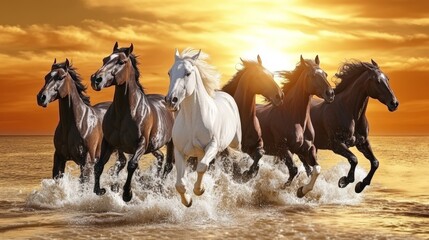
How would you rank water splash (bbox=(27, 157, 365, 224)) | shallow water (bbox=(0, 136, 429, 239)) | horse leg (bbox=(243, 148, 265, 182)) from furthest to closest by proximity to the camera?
1. horse leg (bbox=(243, 148, 265, 182))
2. water splash (bbox=(27, 157, 365, 224))
3. shallow water (bbox=(0, 136, 429, 239))

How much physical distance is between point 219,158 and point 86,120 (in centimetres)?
252

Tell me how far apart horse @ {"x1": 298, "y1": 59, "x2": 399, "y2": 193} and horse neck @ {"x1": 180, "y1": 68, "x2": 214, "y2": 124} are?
15.6 ft

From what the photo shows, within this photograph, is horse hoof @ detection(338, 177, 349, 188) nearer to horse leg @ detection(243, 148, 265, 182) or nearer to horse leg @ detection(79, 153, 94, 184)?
horse leg @ detection(243, 148, 265, 182)

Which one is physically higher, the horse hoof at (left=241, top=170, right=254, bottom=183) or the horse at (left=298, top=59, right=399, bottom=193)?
the horse at (left=298, top=59, right=399, bottom=193)

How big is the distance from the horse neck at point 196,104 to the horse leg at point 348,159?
15.2 ft

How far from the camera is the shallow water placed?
31.3ft

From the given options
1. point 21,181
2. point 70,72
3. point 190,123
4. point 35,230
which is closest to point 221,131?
point 190,123

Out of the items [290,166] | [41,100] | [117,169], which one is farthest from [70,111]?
[290,166]

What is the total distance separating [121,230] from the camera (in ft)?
31.6

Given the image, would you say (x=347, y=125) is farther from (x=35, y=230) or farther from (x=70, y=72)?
(x=35, y=230)

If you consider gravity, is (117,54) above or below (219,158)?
above

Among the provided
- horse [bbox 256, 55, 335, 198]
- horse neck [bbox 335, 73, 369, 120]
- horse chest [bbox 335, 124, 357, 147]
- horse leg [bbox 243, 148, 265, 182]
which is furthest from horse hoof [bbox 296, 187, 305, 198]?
horse neck [bbox 335, 73, 369, 120]

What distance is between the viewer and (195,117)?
9.23m

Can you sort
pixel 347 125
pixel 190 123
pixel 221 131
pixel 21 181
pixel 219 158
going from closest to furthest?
pixel 190 123 → pixel 221 131 → pixel 219 158 → pixel 347 125 → pixel 21 181
